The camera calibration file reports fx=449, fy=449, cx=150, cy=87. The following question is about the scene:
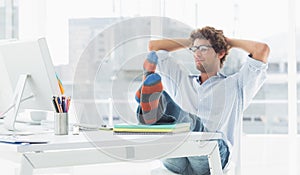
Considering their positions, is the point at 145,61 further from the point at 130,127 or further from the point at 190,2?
the point at 190,2

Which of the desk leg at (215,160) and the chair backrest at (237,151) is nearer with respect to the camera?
the desk leg at (215,160)

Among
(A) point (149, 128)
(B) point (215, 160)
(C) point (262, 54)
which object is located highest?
(C) point (262, 54)

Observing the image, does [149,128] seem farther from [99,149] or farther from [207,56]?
[207,56]

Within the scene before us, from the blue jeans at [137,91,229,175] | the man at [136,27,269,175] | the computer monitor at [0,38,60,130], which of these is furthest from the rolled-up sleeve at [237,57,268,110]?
the computer monitor at [0,38,60,130]

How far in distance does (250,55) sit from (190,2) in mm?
747

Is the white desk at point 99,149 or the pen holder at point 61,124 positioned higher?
the pen holder at point 61,124

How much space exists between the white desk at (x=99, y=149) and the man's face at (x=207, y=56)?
783 mm

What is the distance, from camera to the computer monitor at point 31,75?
62.0 inches

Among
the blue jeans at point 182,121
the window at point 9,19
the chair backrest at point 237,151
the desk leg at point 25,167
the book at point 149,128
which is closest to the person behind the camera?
the desk leg at point 25,167

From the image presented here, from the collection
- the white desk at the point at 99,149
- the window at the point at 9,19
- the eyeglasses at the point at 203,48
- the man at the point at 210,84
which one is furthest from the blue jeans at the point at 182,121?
the window at the point at 9,19

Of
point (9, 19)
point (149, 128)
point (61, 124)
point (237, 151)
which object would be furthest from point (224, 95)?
point (9, 19)

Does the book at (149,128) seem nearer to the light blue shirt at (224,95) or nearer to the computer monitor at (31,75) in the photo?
the computer monitor at (31,75)

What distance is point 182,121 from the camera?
1698 mm

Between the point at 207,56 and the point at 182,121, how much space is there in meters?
0.73
